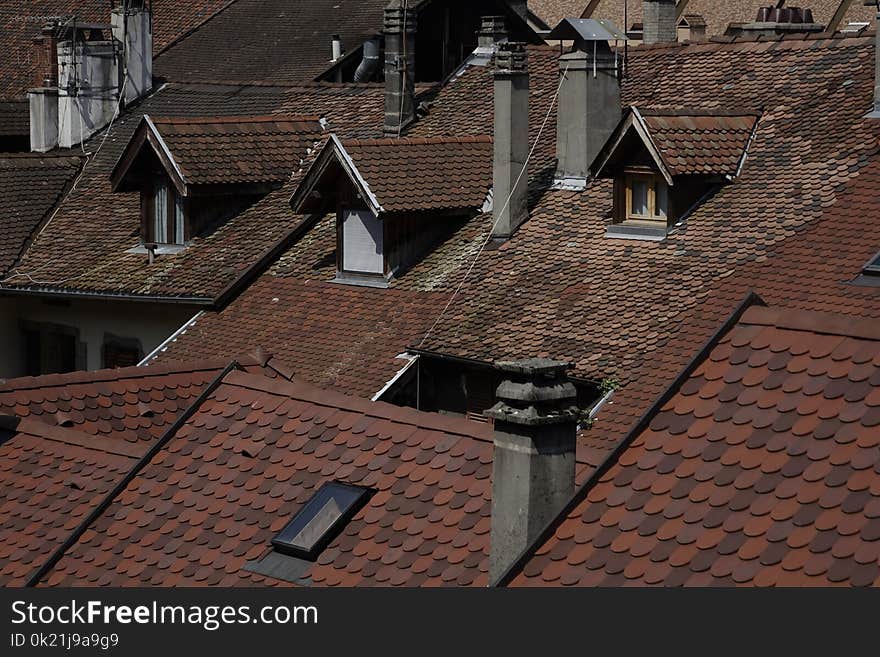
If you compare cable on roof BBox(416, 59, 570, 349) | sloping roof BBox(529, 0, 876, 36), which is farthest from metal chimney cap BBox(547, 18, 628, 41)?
sloping roof BBox(529, 0, 876, 36)

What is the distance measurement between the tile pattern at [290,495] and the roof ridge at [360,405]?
0.02 metres

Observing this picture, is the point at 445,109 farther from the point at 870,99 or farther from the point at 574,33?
the point at 870,99

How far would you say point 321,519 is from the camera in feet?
49.2

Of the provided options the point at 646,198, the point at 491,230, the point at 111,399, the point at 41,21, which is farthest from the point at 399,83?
the point at 41,21

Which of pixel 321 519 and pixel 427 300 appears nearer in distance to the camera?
pixel 321 519

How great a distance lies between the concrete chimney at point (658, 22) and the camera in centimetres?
3572

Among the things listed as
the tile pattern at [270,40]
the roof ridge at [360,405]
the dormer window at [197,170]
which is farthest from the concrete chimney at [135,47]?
the roof ridge at [360,405]

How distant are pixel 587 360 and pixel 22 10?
111 feet

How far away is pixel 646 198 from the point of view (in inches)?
942

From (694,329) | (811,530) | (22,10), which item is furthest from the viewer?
(22,10)

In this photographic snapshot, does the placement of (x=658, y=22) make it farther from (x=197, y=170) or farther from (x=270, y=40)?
(x=270, y=40)

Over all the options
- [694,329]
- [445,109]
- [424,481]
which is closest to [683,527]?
[424,481]

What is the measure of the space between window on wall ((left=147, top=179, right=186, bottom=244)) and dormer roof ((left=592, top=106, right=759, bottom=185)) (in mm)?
7504

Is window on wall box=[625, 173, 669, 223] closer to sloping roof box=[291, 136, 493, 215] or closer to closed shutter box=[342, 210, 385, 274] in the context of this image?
sloping roof box=[291, 136, 493, 215]
